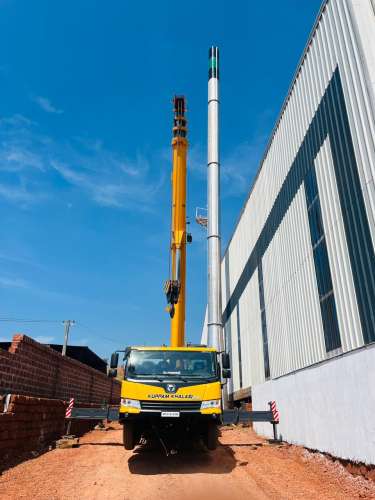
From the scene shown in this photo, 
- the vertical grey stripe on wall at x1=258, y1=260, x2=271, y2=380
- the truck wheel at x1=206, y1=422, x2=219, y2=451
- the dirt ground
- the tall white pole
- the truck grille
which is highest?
the tall white pole

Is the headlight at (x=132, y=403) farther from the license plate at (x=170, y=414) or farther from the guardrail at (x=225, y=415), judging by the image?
the guardrail at (x=225, y=415)

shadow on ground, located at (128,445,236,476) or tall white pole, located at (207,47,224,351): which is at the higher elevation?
tall white pole, located at (207,47,224,351)

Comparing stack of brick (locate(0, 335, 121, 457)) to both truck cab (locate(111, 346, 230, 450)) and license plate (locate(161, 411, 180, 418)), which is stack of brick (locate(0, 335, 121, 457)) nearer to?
truck cab (locate(111, 346, 230, 450))

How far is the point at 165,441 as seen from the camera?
32.0 feet

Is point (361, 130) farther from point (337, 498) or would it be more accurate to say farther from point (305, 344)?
point (337, 498)

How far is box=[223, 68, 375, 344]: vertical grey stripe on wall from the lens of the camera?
935 centimetres

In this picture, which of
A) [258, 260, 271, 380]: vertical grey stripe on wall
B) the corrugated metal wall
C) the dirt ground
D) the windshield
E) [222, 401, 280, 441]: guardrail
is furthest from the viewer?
[258, 260, 271, 380]: vertical grey stripe on wall

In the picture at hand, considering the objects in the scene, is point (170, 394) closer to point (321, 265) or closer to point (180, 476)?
point (180, 476)

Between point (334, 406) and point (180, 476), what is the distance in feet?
13.4

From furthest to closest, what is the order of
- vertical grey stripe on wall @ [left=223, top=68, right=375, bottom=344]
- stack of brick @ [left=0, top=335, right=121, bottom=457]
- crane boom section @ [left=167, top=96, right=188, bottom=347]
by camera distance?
crane boom section @ [left=167, top=96, right=188, bottom=347] → vertical grey stripe on wall @ [left=223, top=68, right=375, bottom=344] → stack of brick @ [left=0, top=335, right=121, bottom=457]

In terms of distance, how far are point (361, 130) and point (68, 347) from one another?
32.8m

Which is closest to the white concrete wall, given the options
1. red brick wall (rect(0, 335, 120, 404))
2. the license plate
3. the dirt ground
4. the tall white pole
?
the dirt ground

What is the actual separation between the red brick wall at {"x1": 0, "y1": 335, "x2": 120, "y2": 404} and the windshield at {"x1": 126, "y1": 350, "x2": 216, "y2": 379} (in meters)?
3.28

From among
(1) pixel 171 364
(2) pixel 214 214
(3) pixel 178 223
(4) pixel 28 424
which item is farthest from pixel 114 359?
(2) pixel 214 214
